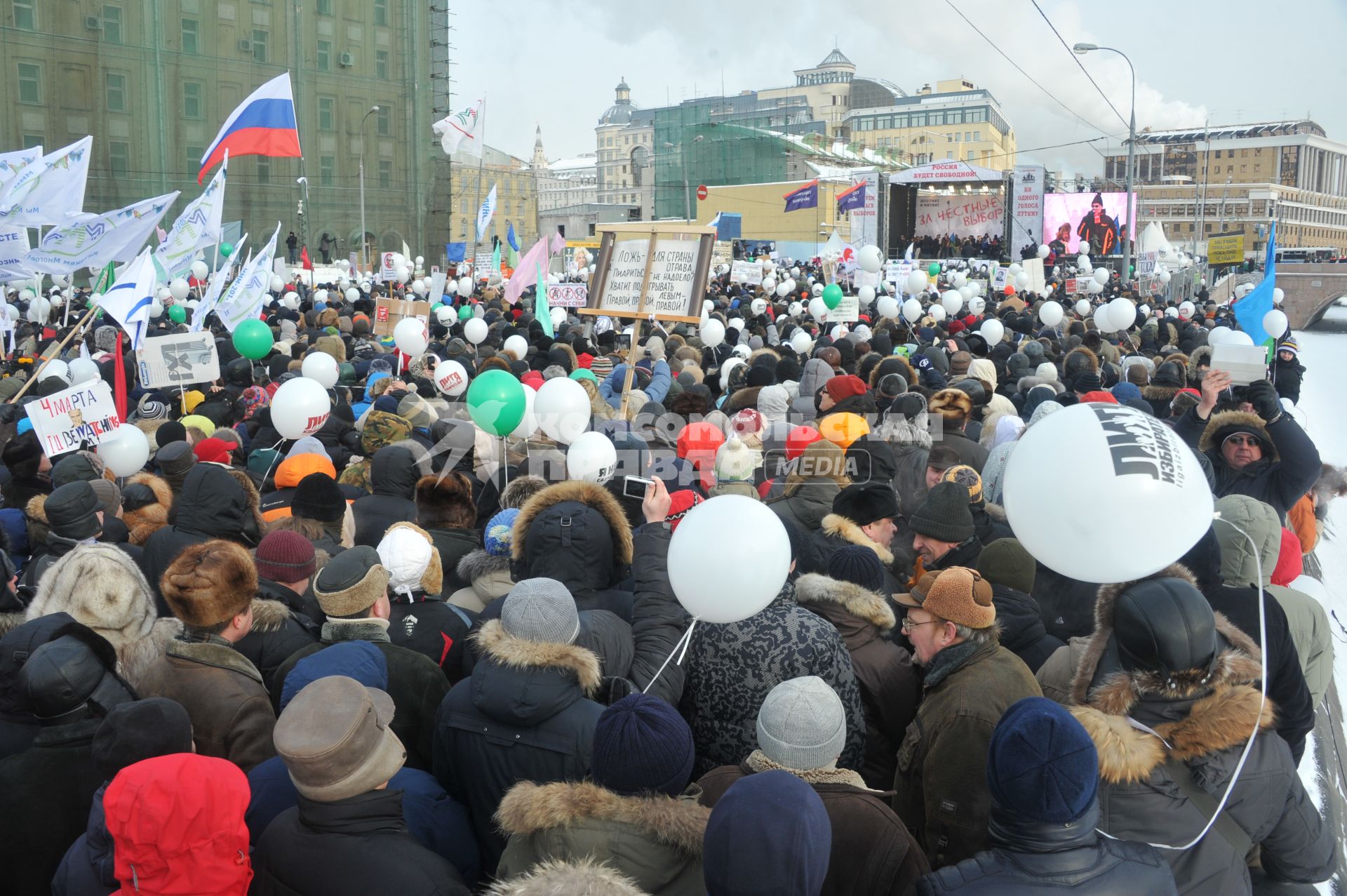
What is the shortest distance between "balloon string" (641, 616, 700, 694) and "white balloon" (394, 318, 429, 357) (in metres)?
6.41

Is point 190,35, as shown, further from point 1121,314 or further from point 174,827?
point 174,827

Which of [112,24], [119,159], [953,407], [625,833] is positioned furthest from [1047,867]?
[112,24]

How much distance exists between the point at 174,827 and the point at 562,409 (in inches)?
146

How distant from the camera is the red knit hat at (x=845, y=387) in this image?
6.76m

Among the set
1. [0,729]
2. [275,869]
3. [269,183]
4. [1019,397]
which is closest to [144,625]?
[0,729]

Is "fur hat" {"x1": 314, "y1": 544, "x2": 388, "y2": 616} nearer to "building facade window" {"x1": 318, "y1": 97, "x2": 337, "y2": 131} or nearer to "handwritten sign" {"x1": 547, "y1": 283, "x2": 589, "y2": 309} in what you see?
"handwritten sign" {"x1": 547, "y1": 283, "x2": 589, "y2": 309}

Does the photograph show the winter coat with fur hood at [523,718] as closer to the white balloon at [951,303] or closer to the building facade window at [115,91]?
the white balloon at [951,303]

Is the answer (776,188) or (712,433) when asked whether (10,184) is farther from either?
(776,188)

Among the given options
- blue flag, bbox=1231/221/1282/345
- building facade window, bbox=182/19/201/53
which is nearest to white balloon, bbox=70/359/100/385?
blue flag, bbox=1231/221/1282/345

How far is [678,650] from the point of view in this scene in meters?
3.28


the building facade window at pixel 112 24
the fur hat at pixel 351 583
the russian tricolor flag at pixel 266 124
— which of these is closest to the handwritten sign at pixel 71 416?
the fur hat at pixel 351 583

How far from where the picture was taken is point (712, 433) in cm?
534

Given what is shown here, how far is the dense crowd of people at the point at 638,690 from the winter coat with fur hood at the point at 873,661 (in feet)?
0.04

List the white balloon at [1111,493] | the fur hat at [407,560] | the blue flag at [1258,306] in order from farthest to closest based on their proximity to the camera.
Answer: the blue flag at [1258,306]
the fur hat at [407,560]
the white balloon at [1111,493]
